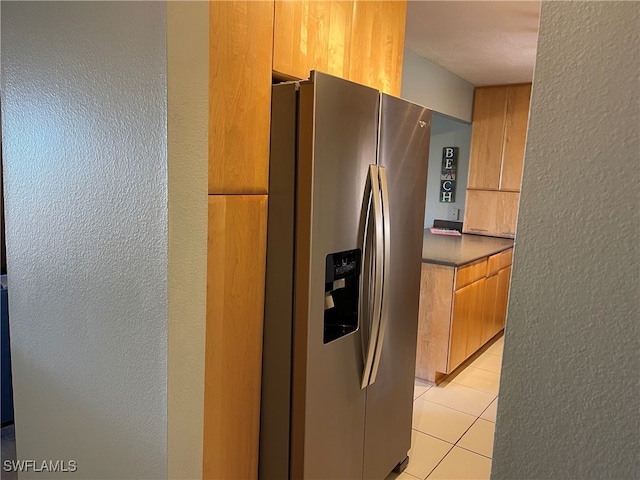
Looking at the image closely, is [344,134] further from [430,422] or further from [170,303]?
[430,422]

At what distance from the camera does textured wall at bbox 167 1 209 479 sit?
3.84 feet

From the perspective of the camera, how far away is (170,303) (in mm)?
1233

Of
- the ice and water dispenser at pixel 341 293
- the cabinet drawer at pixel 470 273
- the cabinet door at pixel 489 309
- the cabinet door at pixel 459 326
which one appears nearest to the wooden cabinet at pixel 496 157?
the cabinet door at pixel 489 309

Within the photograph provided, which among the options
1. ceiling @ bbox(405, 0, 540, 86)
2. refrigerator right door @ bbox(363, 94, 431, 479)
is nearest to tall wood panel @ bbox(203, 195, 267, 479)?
refrigerator right door @ bbox(363, 94, 431, 479)

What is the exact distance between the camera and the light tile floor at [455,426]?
8.13 ft

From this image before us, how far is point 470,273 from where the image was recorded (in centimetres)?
355

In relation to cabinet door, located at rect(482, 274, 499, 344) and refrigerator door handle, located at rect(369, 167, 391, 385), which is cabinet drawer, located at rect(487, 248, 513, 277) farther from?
refrigerator door handle, located at rect(369, 167, 391, 385)

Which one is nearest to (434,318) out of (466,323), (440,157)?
(466,323)

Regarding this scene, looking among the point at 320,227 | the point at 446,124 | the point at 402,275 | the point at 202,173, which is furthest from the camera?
the point at 446,124

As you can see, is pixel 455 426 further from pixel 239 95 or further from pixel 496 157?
pixel 496 157

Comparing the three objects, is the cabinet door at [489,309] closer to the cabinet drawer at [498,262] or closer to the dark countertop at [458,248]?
the cabinet drawer at [498,262]

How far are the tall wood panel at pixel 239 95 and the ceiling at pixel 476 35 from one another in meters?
1.41

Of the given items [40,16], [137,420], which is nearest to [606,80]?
[137,420]

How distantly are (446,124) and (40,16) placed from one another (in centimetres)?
423
